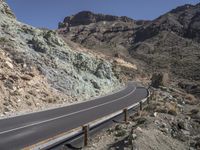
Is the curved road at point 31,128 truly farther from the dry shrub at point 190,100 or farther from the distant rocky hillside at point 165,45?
the distant rocky hillside at point 165,45

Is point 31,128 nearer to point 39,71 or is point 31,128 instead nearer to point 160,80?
point 39,71

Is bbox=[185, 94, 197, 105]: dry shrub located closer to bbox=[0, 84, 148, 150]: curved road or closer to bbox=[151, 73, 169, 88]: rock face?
bbox=[0, 84, 148, 150]: curved road

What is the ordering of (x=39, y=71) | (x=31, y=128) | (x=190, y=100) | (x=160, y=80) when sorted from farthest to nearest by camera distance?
1. (x=160, y=80)
2. (x=190, y=100)
3. (x=39, y=71)
4. (x=31, y=128)

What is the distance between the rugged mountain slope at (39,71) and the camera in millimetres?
28703

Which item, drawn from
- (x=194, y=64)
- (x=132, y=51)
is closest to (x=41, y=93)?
(x=194, y=64)

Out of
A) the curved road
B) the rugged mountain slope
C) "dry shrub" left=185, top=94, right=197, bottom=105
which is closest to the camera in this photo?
the curved road

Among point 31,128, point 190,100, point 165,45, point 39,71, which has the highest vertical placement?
point 39,71

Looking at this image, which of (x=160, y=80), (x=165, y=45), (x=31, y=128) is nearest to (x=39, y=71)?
(x=31, y=128)

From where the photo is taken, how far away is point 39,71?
35.1 metres

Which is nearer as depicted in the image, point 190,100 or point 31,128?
point 31,128

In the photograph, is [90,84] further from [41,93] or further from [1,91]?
[1,91]

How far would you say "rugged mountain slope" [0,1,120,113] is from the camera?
28703 millimetres

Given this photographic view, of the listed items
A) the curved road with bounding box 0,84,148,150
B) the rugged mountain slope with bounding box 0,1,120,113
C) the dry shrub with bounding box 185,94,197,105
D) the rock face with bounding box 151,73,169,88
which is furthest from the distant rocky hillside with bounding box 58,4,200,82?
the curved road with bounding box 0,84,148,150

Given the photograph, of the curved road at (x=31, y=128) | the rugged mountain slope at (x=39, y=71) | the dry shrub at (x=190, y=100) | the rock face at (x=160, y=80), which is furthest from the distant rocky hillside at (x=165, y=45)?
the curved road at (x=31, y=128)
